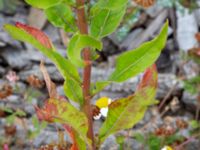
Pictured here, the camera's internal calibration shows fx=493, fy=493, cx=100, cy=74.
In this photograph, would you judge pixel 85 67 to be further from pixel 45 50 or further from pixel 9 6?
pixel 9 6

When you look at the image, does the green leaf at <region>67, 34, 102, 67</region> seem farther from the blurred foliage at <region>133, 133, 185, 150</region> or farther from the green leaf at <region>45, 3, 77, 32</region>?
the blurred foliage at <region>133, 133, 185, 150</region>

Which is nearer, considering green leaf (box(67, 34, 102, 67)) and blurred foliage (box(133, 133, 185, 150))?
green leaf (box(67, 34, 102, 67))

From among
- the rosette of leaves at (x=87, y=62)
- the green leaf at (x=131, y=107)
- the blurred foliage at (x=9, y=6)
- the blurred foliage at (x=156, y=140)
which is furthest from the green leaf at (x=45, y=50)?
the blurred foliage at (x=9, y=6)

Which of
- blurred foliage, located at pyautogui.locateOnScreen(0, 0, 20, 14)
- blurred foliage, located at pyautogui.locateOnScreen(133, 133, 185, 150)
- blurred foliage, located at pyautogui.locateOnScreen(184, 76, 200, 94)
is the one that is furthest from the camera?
blurred foliage, located at pyautogui.locateOnScreen(0, 0, 20, 14)

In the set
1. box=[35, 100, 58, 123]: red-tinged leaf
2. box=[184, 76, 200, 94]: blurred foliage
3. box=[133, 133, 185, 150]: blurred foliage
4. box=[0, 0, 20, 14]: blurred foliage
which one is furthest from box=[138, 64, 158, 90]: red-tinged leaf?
box=[0, 0, 20, 14]: blurred foliage

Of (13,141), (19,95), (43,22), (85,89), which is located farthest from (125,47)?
(85,89)

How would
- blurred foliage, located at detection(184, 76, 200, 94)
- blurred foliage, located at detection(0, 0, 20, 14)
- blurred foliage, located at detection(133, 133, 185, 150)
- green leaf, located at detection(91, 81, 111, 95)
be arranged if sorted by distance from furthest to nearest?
1. blurred foliage, located at detection(0, 0, 20, 14)
2. blurred foliage, located at detection(184, 76, 200, 94)
3. blurred foliage, located at detection(133, 133, 185, 150)
4. green leaf, located at detection(91, 81, 111, 95)

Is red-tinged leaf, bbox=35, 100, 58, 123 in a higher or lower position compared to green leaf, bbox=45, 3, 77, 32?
lower

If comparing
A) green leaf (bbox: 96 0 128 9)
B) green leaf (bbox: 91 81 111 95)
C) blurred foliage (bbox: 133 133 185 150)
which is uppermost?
blurred foliage (bbox: 133 133 185 150)
